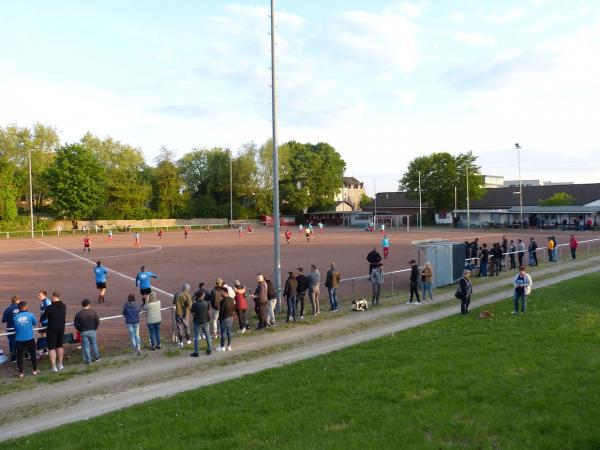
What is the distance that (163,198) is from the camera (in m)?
88.9

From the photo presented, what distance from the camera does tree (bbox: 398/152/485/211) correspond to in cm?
7931

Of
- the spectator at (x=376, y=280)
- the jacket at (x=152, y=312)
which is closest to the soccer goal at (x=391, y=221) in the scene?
the spectator at (x=376, y=280)

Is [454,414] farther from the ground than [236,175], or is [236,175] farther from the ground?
[236,175]

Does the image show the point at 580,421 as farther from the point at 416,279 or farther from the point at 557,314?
the point at 416,279

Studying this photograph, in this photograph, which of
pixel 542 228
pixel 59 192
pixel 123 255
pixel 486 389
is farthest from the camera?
pixel 59 192

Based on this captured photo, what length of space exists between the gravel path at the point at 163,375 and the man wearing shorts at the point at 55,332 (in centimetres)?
97

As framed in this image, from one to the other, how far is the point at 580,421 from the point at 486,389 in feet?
5.12

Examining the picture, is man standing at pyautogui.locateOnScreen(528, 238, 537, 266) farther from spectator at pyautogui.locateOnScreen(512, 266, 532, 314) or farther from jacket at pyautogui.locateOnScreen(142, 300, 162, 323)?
jacket at pyautogui.locateOnScreen(142, 300, 162, 323)

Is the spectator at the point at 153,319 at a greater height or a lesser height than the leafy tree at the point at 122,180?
lesser

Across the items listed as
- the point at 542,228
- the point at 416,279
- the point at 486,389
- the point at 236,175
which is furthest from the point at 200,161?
the point at 486,389

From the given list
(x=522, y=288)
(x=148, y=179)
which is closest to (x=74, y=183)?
(x=148, y=179)

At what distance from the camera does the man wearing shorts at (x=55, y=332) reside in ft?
35.7

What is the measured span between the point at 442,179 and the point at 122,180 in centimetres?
5283

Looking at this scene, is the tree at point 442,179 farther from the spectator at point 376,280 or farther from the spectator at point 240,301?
the spectator at point 240,301
